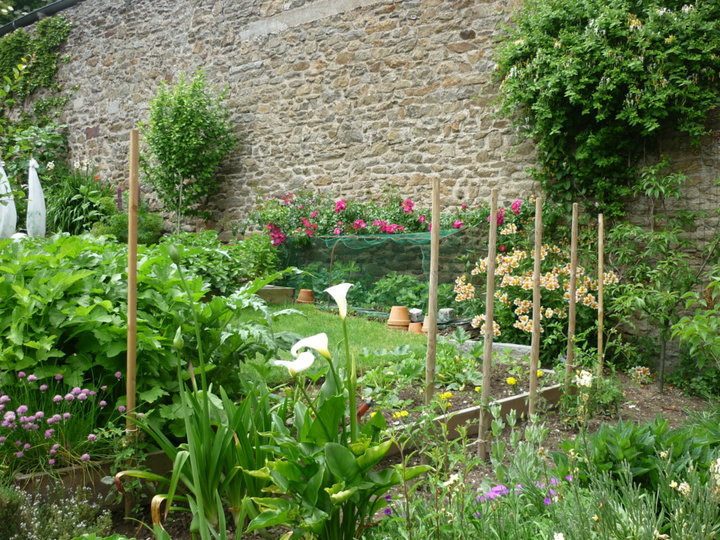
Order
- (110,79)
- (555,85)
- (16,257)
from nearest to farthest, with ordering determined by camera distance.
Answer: (16,257) → (555,85) → (110,79)

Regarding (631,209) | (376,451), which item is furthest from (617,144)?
(376,451)

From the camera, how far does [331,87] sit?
820cm

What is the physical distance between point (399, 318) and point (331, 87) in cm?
372

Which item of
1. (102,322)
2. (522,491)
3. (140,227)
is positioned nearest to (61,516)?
(102,322)

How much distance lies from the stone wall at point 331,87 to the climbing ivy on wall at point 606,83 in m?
0.58

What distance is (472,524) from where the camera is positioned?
1765 millimetres

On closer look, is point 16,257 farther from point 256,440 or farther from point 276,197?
point 276,197

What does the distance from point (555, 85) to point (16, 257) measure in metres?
4.67

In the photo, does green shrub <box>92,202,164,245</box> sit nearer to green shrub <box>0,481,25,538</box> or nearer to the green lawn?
the green lawn

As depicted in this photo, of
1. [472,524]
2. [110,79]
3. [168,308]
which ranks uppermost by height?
[110,79]

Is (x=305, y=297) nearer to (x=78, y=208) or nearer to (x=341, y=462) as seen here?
(x=78, y=208)

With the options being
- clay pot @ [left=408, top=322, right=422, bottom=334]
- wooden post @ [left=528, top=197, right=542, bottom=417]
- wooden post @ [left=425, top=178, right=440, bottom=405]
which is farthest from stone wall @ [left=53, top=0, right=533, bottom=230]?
wooden post @ [left=425, top=178, right=440, bottom=405]

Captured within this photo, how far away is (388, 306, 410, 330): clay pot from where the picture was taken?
19.8ft

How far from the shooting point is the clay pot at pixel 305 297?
23.2ft
